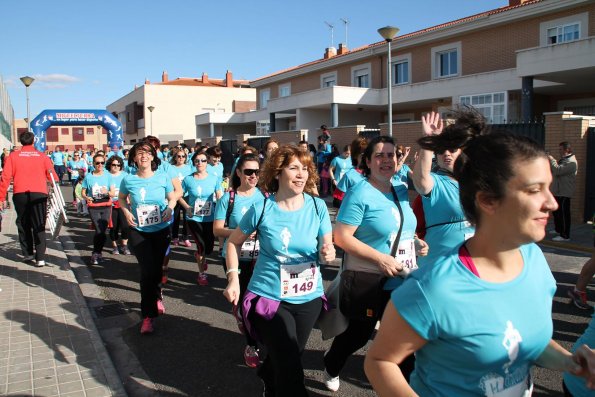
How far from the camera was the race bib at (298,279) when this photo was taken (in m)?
3.17

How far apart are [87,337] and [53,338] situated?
1.08ft

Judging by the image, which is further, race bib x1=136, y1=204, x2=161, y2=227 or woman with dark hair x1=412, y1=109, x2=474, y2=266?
race bib x1=136, y1=204, x2=161, y2=227

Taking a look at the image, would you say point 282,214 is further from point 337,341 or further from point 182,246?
point 182,246

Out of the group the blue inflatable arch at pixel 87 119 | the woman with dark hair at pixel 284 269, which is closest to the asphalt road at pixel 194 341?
the woman with dark hair at pixel 284 269

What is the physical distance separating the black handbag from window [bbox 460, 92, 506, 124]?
19.4m

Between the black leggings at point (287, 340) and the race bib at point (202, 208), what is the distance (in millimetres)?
3934

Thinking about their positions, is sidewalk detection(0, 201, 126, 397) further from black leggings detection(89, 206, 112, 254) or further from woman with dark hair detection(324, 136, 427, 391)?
woman with dark hair detection(324, 136, 427, 391)

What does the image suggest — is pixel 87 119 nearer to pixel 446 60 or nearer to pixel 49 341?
pixel 446 60

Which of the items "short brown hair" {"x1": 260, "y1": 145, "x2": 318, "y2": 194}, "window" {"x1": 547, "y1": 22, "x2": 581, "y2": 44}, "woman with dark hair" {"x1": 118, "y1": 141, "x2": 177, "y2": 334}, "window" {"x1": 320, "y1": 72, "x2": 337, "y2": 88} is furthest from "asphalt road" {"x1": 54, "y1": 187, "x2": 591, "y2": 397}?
"window" {"x1": 320, "y1": 72, "x2": 337, "y2": 88}

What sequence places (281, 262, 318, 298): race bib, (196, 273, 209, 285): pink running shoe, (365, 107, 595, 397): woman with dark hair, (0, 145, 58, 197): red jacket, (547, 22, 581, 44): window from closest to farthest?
(365, 107, 595, 397): woman with dark hair → (281, 262, 318, 298): race bib → (196, 273, 209, 285): pink running shoe → (0, 145, 58, 197): red jacket → (547, 22, 581, 44): window

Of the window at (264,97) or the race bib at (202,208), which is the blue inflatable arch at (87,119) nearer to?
the window at (264,97)

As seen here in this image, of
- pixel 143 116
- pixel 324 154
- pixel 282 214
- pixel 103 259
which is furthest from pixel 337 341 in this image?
pixel 143 116

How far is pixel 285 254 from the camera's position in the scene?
3.22 meters

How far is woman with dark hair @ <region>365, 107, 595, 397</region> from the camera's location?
5.13 ft
